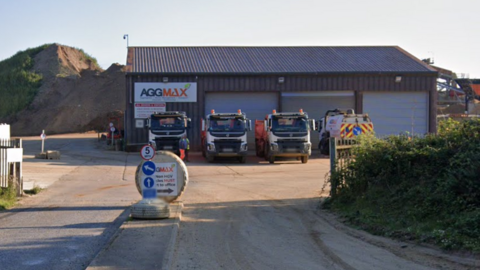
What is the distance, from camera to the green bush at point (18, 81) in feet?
252

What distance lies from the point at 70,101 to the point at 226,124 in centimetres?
4796

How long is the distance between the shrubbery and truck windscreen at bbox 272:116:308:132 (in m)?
16.1

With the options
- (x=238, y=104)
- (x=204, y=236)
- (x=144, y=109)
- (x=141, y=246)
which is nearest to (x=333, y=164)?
(x=204, y=236)

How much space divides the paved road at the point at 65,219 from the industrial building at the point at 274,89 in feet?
45.2

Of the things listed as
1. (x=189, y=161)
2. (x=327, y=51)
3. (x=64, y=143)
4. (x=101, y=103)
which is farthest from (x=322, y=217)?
(x=101, y=103)

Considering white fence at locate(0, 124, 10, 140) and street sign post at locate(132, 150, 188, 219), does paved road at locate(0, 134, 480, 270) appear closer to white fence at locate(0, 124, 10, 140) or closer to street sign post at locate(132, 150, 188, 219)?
street sign post at locate(132, 150, 188, 219)

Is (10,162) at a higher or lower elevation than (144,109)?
lower

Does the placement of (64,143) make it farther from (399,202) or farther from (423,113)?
(399,202)

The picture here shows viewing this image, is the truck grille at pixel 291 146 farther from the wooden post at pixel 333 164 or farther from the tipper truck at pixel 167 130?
the wooden post at pixel 333 164

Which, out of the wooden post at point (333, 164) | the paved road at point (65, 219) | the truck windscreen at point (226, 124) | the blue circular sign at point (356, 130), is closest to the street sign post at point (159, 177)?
the paved road at point (65, 219)

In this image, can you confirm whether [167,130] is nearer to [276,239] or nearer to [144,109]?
[144,109]

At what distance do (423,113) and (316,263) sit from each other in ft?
111

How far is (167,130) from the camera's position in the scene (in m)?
30.5

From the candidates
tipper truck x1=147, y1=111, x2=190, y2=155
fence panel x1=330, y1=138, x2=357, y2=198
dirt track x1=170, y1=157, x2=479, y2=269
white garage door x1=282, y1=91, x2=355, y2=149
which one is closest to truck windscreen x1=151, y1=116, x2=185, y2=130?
tipper truck x1=147, y1=111, x2=190, y2=155
